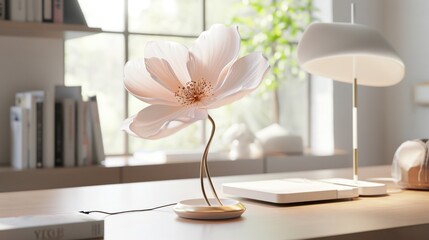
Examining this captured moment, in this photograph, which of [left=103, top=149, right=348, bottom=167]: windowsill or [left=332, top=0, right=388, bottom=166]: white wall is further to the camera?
[left=332, top=0, right=388, bottom=166]: white wall

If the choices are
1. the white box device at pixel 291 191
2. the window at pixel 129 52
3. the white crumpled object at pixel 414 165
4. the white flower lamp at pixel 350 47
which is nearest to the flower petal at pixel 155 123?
the white box device at pixel 291 191

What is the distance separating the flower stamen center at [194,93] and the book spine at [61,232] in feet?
1.07

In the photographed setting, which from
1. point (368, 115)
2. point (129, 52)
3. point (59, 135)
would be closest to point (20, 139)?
point (59, 135)

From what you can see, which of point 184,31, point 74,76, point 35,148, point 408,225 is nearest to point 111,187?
point 408,225

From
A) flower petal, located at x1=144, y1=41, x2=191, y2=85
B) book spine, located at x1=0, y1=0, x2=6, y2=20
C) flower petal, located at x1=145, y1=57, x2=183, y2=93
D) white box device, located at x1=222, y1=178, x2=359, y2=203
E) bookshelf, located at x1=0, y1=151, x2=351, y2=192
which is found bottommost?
bookshelf, located at x1=0, y1=151, x2=351, y2=192

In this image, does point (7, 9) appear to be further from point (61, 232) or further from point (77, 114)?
point (61, 232)

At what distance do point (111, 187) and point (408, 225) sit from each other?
36.8 inches

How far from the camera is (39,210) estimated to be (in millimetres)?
1564

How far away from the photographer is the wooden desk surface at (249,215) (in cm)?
124

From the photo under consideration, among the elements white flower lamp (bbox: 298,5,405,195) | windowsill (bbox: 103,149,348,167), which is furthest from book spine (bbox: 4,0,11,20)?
white flower lamp (bbox: 298,5,405,195)

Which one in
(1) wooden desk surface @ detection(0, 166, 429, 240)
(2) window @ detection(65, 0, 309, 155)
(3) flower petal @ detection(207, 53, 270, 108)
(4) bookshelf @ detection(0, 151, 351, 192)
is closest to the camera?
(1) wooden desk surface @ detection(0, 166, 429, 240)

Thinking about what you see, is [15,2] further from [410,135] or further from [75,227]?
[410,135]

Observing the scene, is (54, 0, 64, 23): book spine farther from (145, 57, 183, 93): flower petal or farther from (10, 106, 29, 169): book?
(145, 57, 183, 93): flower petal

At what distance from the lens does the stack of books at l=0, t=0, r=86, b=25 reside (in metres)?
3.18
